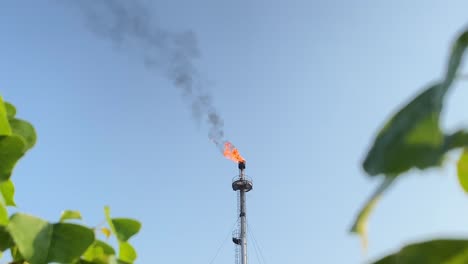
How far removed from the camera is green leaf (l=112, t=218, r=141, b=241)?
113cm

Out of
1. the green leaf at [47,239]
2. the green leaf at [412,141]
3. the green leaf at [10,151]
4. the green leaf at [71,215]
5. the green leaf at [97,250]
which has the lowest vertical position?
the green leaf at [412,141]

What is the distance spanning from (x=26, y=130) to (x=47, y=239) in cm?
39

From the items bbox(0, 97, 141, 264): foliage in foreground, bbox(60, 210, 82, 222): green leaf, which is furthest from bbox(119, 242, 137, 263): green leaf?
bbox(60, 210, 82, 222): green leaf

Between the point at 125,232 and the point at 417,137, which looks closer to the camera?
the point at 417,137

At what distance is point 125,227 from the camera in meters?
1.14

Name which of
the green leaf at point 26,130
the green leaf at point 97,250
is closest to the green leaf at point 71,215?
the green leaf at point 97,250

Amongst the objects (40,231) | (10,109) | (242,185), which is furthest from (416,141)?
(242,185)

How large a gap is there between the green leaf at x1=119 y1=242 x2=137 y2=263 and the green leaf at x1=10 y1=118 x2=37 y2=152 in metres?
0.34

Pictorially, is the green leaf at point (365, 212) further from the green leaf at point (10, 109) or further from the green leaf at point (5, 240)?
the green leaf at point (10, 109)

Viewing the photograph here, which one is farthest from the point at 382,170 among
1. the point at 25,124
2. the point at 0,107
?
the point at 25,124

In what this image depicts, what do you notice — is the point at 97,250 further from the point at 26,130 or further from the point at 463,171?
the point at 463,171

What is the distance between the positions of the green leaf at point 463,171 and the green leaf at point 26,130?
99 cm

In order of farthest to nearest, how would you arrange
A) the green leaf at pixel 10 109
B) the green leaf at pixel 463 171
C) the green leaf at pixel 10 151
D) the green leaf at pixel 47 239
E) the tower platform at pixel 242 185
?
the tower platform at pixel 242 185 < the green leaf at pixel 10 109 < the green leaf at pixel 10 151 < the green leaf at pixel 47 239 < the green leaf at pixel 463 171

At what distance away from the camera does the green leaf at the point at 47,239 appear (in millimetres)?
908
